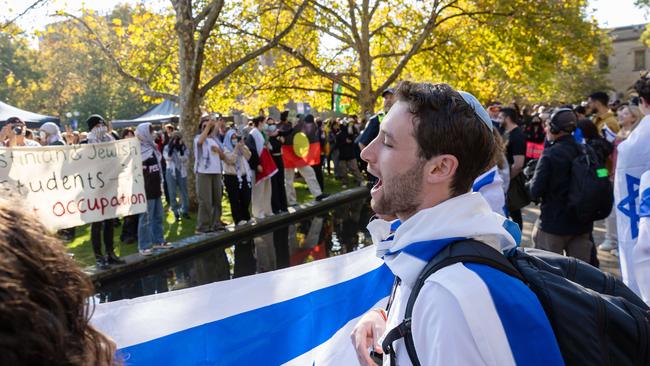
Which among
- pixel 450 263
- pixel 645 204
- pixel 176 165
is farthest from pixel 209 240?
pixel 450 263

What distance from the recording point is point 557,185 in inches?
187

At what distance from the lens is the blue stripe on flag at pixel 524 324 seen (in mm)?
1219

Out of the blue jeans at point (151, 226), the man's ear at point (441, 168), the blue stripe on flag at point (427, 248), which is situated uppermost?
the man's ear at point (441, 168)

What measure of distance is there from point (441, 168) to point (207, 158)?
8.56m

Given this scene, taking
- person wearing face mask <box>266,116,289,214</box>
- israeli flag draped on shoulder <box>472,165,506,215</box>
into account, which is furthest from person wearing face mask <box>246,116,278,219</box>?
israeli flag draped on shoulder <box>472,165,506,215</box>

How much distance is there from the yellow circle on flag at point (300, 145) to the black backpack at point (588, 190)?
30.1ft

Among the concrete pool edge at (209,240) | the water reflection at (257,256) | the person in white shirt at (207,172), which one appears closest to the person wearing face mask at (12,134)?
the concrete pool edge at (209,240)

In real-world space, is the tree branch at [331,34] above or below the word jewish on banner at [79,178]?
above

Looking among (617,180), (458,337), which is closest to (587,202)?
(617,180)

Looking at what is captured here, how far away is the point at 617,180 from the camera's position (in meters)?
3.32

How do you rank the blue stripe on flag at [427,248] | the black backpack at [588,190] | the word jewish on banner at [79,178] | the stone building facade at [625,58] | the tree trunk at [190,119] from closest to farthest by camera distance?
the blue stripe on flag at [427,248] < the black backpack at [588,190] < the word jewish on banner at [79,178] < the tree trunk at [190,119] < the stone building facade at [625,58]

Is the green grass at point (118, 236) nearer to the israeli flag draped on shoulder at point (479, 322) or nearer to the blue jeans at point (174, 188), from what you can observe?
the blue jeans at point (174, 188)

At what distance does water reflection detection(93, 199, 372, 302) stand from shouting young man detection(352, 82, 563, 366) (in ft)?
17.9

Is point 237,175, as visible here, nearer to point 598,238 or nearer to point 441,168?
point 598,238
